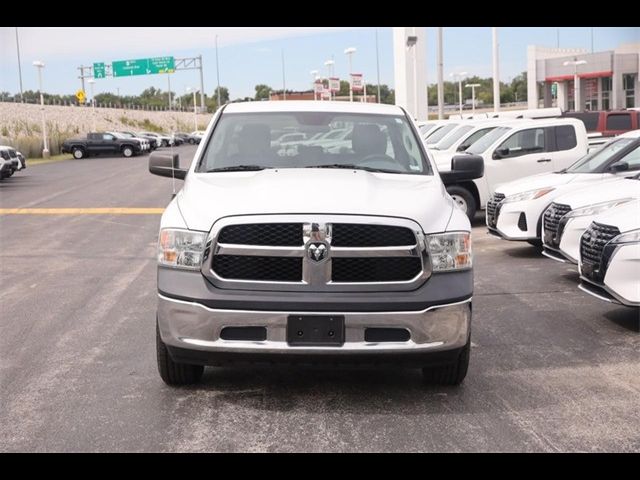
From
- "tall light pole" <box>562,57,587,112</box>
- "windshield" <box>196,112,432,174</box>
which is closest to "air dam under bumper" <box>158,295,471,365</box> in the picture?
"windshield" <box>196,112,432,174</box>

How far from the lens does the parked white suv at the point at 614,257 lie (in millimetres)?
6762

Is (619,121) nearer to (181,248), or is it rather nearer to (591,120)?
(591,120)

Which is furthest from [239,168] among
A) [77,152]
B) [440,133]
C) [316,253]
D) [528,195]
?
[77,152]

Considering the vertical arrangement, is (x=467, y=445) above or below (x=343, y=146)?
below

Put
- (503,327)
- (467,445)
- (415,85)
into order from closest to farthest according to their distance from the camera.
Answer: (467,445), (503,327), (415,85)

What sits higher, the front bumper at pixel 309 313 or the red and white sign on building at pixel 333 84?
the red and white sign on building at pixel 333 84

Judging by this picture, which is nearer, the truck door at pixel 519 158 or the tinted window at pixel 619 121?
the truck door at pixel 519 158

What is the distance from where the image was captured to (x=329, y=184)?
5.28 metres

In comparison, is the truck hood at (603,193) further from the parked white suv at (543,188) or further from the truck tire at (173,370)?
the truck tire at (173,370)

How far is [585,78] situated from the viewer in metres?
63.3

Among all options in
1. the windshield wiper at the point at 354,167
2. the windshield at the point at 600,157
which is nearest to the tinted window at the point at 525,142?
the windshield at the point at 600,157

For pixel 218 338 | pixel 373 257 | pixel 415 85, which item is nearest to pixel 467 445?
pixel 373 257
